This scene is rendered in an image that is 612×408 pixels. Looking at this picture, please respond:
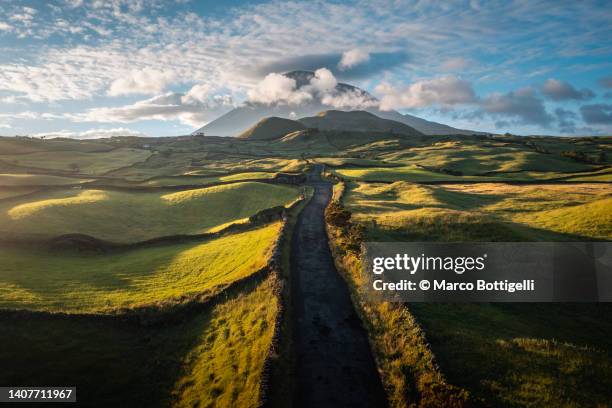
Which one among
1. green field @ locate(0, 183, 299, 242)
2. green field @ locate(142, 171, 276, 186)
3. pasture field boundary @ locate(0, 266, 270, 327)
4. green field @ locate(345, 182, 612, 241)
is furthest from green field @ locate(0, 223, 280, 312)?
green field @ locate(142, 171, 276, 186)

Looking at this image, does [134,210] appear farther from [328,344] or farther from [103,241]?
[328,344]

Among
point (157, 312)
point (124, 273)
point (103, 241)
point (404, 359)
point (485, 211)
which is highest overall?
point (485, 211)

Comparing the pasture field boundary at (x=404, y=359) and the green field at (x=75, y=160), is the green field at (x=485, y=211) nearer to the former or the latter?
the pasture field boundary at (x=404, y=359)

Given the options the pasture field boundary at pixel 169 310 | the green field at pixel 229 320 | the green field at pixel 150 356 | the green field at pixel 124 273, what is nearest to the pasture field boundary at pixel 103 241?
the green field at pixel 229 320

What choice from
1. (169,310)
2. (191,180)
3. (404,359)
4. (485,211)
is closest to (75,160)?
(191,180)

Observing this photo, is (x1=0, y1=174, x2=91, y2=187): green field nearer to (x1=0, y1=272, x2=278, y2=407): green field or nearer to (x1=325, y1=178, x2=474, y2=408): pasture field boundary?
(x1=0, y1=272, x2=278, y2=407): green field

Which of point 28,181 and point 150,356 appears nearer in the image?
point 150,356
